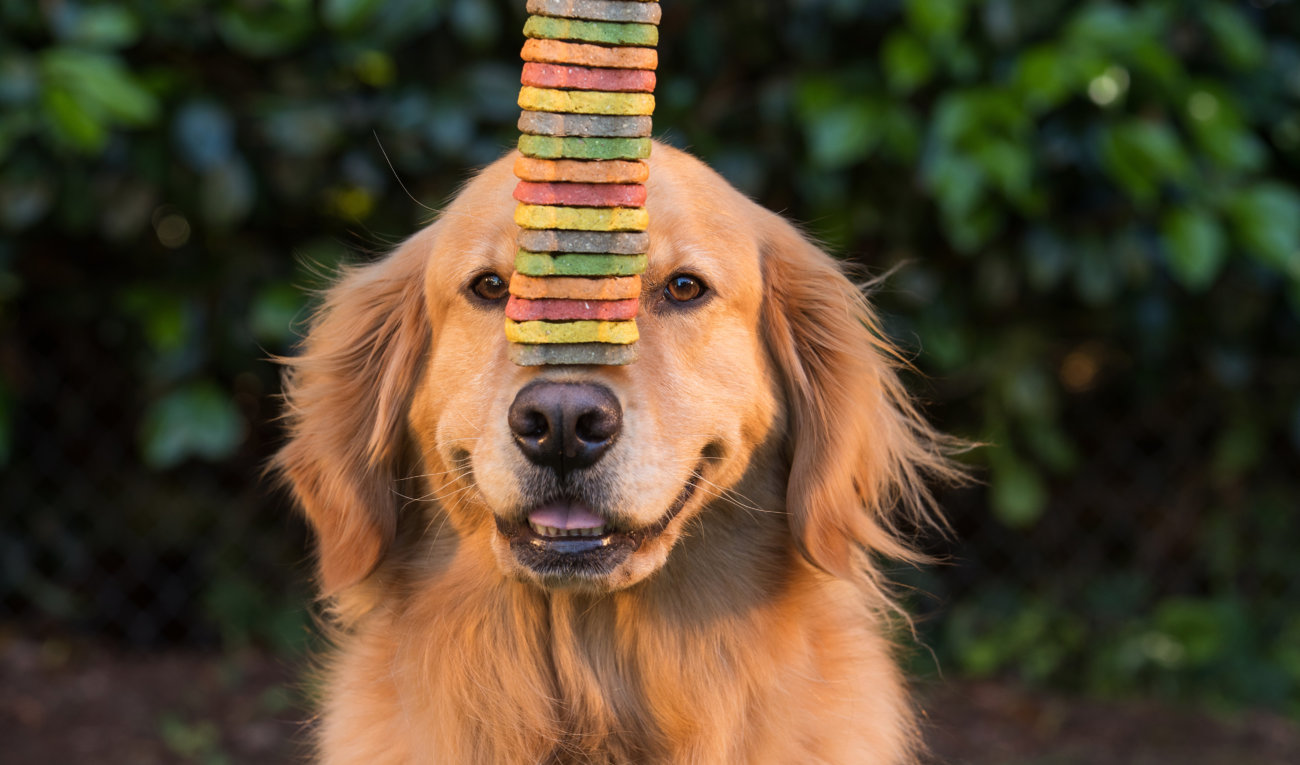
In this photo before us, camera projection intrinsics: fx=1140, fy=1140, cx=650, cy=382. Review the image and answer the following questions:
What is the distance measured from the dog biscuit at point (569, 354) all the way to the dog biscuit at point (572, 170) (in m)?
0.29

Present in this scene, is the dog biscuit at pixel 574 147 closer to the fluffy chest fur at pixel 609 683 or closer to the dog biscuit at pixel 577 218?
the dog biscuit at pixel 577 218

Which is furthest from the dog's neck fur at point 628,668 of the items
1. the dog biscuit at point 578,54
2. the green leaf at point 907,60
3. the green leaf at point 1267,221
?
the green leaf at point 1267,221

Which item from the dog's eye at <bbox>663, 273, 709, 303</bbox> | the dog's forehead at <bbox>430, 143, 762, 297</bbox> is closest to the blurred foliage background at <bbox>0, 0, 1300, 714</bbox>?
the dog's forehead at <bbox>430, 143, 762, 297</bbox>

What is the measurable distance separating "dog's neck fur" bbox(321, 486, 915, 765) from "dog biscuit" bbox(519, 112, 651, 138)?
972 millimetres

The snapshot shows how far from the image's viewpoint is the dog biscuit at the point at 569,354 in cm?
203

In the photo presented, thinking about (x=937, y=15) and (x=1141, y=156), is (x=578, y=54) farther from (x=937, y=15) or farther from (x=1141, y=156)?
(x=1141, y=156)

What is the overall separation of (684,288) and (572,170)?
59 centimetres

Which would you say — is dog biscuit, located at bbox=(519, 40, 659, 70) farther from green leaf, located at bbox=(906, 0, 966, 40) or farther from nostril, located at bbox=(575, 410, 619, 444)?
green leaf, located at bbox=(906, 0, 966, 40)

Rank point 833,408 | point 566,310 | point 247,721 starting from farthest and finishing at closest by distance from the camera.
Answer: point 247,721 < point 833,408 < point 566,310

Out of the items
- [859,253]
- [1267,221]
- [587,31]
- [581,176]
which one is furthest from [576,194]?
[1267,221]

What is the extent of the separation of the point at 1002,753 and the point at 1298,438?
168 centimetres

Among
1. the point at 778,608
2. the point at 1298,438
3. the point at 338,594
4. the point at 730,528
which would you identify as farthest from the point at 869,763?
the point at 1298,438

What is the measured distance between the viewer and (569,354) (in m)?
2.04

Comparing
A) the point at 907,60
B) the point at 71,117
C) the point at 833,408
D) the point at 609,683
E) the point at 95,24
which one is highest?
the point at 907,60
